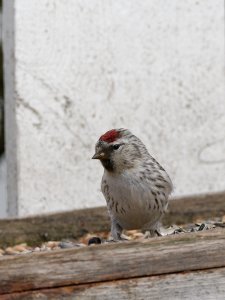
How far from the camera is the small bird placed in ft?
12.6

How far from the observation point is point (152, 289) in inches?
104

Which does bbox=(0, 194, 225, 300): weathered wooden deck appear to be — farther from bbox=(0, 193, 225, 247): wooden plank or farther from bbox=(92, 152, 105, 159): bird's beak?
bbox=(0, 193, 225, 247): wooden plank

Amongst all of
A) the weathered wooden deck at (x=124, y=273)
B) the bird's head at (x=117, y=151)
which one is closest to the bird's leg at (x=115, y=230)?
the bird's head at (x=117, y=151)

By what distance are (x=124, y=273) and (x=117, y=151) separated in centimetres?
136

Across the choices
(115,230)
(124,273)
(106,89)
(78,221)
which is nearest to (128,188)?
(115,230)

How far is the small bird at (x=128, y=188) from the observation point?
12.6 feet

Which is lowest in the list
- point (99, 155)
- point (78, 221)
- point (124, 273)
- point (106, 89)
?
point (78, 221)

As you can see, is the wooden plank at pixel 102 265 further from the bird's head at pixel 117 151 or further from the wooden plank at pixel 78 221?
the wooden plank at pixel 78 221

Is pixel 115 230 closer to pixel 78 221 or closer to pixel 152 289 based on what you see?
pixel 78 221

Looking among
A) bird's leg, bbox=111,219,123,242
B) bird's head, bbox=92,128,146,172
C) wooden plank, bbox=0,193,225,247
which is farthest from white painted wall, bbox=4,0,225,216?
bird's leg, bbox=111,219,123,242

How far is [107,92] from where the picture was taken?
523 cm

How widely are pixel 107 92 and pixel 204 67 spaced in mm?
494

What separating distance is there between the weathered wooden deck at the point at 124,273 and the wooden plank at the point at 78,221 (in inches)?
50.7

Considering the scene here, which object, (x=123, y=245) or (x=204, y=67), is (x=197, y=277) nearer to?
(x=123, y=245)
